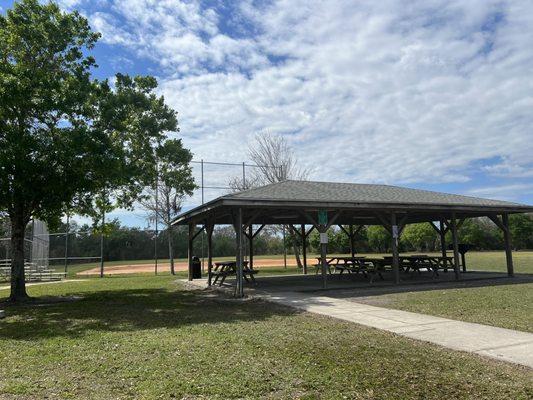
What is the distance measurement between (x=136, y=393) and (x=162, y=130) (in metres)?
12.9

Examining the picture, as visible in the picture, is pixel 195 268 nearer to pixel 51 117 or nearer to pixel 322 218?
pixel 322 218

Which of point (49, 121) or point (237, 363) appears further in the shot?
point (49, 121)

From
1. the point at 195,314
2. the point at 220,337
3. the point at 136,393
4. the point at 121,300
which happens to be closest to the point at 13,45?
the point at 121,300

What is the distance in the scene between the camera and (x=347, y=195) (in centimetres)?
1545

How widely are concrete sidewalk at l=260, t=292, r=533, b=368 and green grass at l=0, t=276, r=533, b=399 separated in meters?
0.38

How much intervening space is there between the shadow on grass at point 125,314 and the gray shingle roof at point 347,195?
10.3 ft

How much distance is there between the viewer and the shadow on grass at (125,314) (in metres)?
8.37

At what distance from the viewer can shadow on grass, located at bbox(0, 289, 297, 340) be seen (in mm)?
8367

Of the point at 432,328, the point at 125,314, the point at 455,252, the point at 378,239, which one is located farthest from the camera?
the point at 378,239

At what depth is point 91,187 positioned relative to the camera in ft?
42.8

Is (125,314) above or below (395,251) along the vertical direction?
below

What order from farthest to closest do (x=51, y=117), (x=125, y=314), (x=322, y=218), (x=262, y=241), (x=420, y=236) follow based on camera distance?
(x=262, y=241) → (x=420, y=236) → (x=322, y=218) → (x=51, y=117) → (x=125, y=314)

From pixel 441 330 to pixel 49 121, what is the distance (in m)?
11.2

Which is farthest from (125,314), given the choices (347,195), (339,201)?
(347,195)
